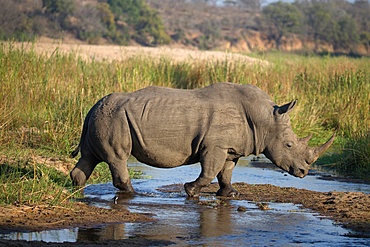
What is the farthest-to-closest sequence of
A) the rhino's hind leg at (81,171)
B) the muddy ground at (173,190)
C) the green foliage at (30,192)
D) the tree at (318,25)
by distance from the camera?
the tree at (318,25)
the rhino's hind leg at (81,171)
the green foliage at (30,192)
the muddy ground at (173,190)

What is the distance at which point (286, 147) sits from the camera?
923 cm

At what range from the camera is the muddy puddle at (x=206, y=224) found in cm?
672

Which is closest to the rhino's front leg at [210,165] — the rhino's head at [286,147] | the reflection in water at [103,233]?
the rhino's head at [286,147]

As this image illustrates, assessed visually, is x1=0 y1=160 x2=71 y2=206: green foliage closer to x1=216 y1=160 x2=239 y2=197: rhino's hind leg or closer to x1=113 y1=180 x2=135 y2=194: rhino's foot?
x1=113 y1=180 x2=135 y2=194: rhino's foot

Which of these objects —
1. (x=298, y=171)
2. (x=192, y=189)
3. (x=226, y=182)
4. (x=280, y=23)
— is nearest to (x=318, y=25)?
(x=280, y=23)

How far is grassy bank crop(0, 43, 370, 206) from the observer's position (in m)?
11.4

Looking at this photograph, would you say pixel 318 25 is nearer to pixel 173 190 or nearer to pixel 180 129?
pixel 173 190

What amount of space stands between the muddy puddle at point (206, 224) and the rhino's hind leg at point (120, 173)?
0.50 feet

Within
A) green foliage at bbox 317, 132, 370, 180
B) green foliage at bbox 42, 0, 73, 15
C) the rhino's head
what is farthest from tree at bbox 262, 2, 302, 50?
the rhino's head

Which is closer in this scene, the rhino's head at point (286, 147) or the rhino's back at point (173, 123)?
the rhino's back at point (173, 123)

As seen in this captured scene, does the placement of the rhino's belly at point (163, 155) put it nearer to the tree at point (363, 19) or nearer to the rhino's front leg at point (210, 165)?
the rhino's front leg at point (210, 165)

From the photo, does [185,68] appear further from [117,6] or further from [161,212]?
[117,6]

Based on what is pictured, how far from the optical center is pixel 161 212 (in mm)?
7980

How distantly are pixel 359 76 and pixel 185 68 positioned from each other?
403cm
